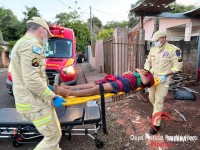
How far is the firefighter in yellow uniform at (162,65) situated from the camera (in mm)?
3604

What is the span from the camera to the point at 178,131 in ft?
11.8

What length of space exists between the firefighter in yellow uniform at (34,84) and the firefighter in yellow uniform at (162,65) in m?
2.04

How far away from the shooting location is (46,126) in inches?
93.9

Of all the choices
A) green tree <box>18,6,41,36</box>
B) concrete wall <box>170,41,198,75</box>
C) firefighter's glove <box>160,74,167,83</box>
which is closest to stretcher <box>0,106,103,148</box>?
firefighter's glove <box>160,74,167,83</box>

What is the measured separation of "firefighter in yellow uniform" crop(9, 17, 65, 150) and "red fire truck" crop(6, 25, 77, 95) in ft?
11.4

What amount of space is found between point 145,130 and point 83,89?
5.07 feet

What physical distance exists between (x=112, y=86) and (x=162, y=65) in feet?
4.26

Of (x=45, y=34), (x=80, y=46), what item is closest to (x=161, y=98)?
(x=45, y=34)

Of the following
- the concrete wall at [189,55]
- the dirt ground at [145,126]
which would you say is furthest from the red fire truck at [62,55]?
the concrete wall at [189,55]

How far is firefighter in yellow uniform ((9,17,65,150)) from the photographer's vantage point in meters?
2.15

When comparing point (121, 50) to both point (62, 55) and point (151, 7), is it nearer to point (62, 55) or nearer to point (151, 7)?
point (151, 7)

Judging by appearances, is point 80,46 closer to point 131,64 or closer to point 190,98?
point 131,64

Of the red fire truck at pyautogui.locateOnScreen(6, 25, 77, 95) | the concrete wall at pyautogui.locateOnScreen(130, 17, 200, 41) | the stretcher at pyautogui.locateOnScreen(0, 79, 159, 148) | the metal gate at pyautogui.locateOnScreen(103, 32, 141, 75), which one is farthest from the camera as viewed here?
the concrete wall at pyautogui.locateOnScreen(130, 17, 200, 41)

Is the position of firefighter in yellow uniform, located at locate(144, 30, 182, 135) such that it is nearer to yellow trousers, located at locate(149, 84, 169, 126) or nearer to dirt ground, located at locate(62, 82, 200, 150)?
yellow trousers, located at locate(149, 84, 169, 126)
